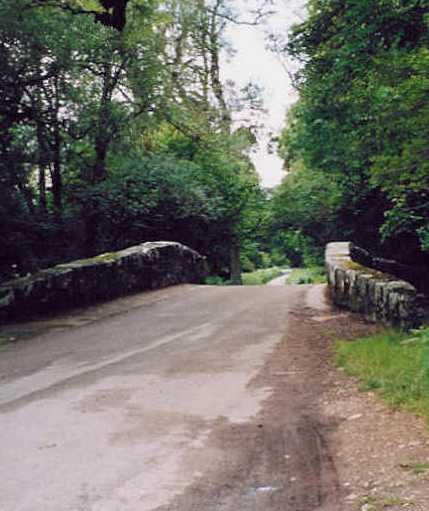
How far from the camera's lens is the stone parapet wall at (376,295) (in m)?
7.54

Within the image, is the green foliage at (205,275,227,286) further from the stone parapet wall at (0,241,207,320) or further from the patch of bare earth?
the patch of bare earth

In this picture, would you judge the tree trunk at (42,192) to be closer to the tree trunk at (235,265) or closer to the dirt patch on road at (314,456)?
the tree trunk at (235,265)

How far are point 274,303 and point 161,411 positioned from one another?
6340 millimetres

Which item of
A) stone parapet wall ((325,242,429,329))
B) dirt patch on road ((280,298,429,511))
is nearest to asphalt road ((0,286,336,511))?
dirt patch on road ((280,298,429,511))

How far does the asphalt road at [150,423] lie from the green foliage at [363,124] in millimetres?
2698

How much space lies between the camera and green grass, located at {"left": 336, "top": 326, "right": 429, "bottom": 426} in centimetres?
460

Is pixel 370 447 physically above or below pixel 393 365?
below

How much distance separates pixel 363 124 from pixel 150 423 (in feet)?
23.7

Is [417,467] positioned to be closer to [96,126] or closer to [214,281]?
[96,126]

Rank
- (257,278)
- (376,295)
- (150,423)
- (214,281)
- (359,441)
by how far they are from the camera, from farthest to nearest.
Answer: (257,278) → (214,281) → (376,295) → (150,423) → (359,441)

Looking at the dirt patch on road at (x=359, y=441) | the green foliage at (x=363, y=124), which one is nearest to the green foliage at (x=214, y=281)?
the green foliage at (x=363, y=124)

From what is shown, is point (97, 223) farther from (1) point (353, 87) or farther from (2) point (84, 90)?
(1) point (353, 87)

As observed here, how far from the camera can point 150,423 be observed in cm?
472

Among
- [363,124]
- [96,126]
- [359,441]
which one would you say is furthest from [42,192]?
[359,441]
